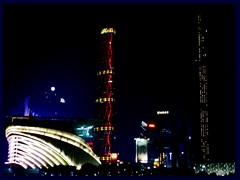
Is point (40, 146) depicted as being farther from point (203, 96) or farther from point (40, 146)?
point (203, 96)

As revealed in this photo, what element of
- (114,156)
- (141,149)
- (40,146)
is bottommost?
(114,156)

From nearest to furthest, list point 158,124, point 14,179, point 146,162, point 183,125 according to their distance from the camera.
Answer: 1. point 14,179
2. point 183,125
3. point 158,124
4. point 146,162

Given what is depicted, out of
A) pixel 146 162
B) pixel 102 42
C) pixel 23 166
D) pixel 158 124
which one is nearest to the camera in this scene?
pixel 23 166

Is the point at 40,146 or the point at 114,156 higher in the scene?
the point at 40,146

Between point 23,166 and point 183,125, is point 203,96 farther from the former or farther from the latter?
point 23,166

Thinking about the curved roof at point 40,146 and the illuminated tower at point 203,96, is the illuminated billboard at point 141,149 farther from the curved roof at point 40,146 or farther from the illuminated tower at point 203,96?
the curved roof at point 40,146

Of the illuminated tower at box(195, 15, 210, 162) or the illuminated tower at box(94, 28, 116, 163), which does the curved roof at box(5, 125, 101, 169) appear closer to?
the illuminated tower at box(94, 28, 116, 163)

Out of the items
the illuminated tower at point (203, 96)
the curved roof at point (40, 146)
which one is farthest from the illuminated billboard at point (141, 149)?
the curved roof at point (40, 146)

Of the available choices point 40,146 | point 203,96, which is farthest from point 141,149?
point 40,146

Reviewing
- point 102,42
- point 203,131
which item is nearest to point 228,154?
point 203,131
